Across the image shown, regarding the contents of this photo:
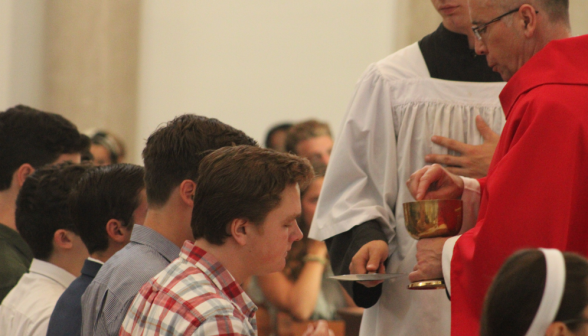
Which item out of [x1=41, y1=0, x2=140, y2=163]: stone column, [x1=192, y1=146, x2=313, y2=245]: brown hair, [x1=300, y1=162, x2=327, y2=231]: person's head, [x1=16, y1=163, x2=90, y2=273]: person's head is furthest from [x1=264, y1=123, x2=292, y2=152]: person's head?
[x1=192, y1=146, x2=313, y2=245]: brown hair

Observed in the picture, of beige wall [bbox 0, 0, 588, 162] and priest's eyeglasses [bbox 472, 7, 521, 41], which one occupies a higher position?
priest's eyeglasses [bbox 472, 7, 521, 41]

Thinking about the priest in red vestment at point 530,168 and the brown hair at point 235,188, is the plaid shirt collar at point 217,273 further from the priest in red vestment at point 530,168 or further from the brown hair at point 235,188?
the priest in red vestment at point 530,168

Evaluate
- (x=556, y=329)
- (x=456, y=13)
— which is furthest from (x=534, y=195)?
(x=456, y=13)

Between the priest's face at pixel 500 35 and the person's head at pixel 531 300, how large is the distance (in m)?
1.06

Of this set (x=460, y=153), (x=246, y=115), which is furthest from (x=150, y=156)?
(x=246, y=115)

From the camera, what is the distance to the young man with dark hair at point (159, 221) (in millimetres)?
2531

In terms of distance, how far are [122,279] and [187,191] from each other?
382mm

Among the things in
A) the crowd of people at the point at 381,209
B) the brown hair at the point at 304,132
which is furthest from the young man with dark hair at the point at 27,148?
the brown hair at the point at 304,132

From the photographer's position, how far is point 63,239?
3459 mm

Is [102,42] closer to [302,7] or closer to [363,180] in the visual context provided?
[302,7]

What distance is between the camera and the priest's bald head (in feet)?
8.26

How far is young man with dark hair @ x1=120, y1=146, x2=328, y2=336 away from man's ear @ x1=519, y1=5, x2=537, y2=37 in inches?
33.4

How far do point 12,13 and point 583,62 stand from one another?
713 cm

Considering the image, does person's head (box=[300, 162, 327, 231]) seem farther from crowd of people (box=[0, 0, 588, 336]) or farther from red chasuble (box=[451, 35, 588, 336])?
red chasuble (box=[451, 35, 588, 336])
